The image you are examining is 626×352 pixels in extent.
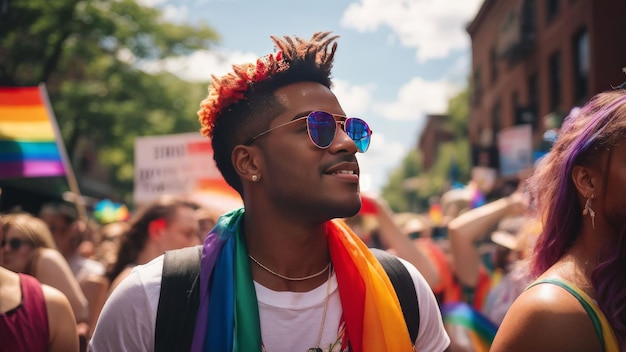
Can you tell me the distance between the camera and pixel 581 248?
7.25 feet

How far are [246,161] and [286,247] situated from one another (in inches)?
15.4

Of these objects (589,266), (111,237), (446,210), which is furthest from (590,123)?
(111,237)

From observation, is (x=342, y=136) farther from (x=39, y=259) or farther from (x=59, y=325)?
(x=39, y=259)

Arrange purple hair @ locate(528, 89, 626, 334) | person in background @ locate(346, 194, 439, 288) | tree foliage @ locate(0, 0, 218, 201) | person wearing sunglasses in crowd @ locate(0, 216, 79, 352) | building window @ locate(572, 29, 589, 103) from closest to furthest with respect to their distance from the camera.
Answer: purple hair @ locate(528, 89, 626, 334) → person wearing sunglasses in crowd @ locate(0, 216, 79, 352) → person in background @ locate(346, 194, 439, 288) → building window @ locate(572, 29, 589, 103) → tree foliage @ locate(0, 0, 218, 201)

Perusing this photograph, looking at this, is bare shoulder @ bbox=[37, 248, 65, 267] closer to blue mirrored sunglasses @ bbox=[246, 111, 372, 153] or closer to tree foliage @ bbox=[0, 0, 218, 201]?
blue mirrored sunglasses @ bbox=[246, 111, 372, 153]

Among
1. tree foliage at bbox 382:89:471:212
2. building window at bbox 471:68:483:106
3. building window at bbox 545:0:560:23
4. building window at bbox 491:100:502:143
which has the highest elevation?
building window at bbox 545:0:560:23

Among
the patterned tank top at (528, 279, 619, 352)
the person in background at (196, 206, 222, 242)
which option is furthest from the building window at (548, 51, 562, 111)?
the patterned tank top at (528, 279, 619, 352)

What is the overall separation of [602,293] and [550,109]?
64.0ft

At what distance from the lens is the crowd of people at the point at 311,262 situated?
2.09 m

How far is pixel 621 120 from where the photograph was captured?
211cm

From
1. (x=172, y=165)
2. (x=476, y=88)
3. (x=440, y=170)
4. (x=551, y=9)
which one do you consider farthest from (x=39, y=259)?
(x=440, y=170)

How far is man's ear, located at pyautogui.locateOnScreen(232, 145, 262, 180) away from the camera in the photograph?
254cm

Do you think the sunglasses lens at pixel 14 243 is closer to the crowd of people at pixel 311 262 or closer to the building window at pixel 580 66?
the crowd of people at pixel 311 262

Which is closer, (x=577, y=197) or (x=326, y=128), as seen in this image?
(x=577, y=197)
